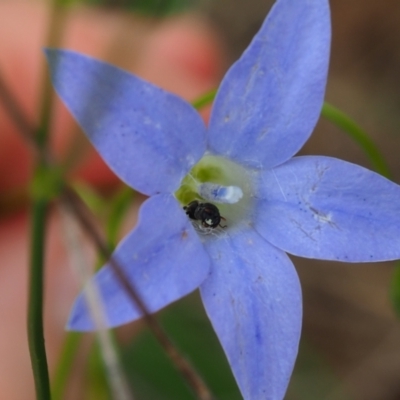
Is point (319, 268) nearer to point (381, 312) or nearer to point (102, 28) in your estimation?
point (381, 312)

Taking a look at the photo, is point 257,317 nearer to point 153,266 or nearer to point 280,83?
point 153,266

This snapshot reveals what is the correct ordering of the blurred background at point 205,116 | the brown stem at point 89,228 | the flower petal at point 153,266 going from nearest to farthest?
1. the brown stem at point 89,228
2. the flower petal at point 153,266
3. the blurred background at point 205,116

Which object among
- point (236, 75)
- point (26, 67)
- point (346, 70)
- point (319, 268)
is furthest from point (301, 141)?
point (346, 70)

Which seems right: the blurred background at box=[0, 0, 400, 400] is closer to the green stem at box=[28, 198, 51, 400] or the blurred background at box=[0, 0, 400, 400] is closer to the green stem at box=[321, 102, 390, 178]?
the green stem at box=[28, 198, 51, 400]

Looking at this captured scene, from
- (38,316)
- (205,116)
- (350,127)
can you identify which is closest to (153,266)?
(38,316)

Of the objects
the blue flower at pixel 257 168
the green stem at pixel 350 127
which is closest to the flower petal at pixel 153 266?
the blue flower at pixel 257 168

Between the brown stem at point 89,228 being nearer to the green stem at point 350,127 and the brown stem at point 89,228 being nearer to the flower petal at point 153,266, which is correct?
the flower petal at point 153,266

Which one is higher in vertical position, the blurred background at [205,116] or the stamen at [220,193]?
the stamen at [220,193]
